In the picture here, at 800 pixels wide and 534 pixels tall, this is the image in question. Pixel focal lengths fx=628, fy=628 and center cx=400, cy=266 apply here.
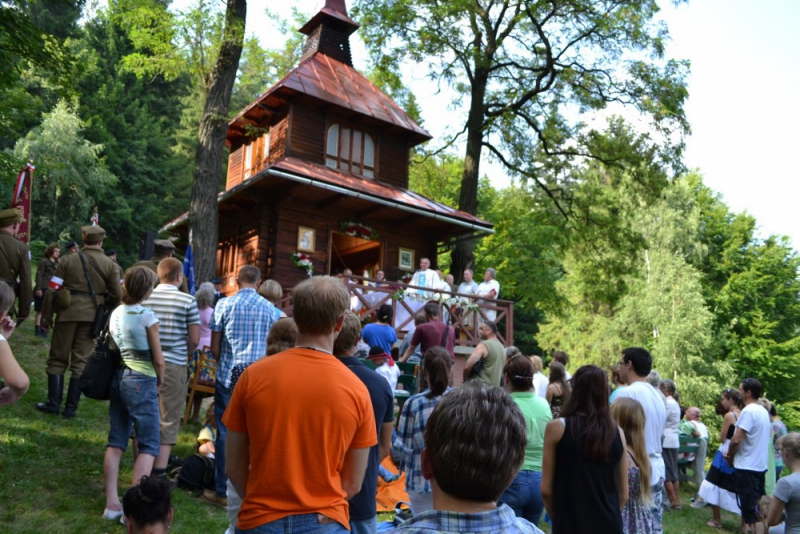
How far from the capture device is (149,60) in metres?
13.3

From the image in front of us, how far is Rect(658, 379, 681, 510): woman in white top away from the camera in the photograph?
31.6 feet

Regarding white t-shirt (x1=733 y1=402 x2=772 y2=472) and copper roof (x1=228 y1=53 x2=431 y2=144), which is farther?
copper roof (x1=228 y1=53 x2=431 y2=144)

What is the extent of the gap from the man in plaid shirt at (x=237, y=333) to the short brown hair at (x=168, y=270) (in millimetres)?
476

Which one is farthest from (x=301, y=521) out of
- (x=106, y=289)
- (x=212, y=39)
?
(x=212, y=39)

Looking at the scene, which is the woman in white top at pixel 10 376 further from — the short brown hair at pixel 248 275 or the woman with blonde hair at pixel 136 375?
the short brown hair at pixel 248 275

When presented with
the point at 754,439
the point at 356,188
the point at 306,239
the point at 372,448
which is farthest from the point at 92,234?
the point at 306,239

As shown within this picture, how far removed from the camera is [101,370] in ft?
16.0

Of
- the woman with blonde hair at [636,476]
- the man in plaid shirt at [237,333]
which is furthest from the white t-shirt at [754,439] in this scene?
the man in plaid shirt at [237,333]

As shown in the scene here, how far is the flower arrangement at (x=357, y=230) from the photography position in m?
16.8

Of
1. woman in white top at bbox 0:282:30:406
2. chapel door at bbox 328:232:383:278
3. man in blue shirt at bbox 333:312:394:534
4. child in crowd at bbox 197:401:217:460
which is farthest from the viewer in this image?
chapel door at bbox 328:232:383:278

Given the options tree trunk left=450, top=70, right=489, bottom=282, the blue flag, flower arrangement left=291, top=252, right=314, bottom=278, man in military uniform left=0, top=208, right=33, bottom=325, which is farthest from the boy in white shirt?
tree trunk left=450, top=70, right=489, bottom=282

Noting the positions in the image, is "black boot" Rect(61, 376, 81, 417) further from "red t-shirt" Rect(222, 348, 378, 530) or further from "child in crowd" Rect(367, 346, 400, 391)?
"red t-shirt" Rect(222, 348, 378, 530)

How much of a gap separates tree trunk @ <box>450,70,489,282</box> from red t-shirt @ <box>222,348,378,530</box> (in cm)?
1661

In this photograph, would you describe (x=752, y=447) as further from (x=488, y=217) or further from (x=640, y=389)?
(x=488, y=217)
